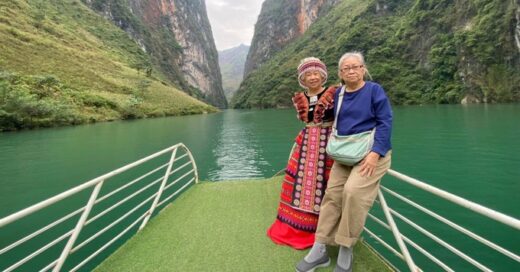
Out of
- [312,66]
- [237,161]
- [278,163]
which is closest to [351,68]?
[312,66]

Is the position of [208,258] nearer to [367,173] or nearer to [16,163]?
[367,173]

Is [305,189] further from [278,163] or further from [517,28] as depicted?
[517,28]

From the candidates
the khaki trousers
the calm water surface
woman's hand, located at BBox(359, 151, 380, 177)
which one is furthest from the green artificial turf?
the calm water surface

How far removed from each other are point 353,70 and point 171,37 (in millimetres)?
175534

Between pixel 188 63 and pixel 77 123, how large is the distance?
142122 mm

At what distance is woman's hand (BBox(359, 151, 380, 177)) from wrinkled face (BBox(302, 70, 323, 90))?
46.5 inches

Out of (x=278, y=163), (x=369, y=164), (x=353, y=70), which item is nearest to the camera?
(x=369, y=164)

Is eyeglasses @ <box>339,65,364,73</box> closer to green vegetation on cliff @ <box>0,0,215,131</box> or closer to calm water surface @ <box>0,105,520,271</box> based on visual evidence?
calm water surface @ <box>0,105,520,271</box>

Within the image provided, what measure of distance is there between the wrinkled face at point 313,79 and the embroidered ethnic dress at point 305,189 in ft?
0.58

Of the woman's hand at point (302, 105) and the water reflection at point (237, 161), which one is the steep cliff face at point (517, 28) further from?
the woman's hand at point (302, 105)

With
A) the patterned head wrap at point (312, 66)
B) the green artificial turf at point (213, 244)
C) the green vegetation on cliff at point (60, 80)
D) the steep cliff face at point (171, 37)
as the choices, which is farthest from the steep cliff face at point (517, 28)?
the steep cliff face at point (171, 37)

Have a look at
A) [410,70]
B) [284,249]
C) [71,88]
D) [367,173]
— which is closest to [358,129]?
[367,173]

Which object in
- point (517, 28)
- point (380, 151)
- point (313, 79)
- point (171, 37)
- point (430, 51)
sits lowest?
point (380, 151)

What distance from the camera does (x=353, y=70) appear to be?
3.29 metres
